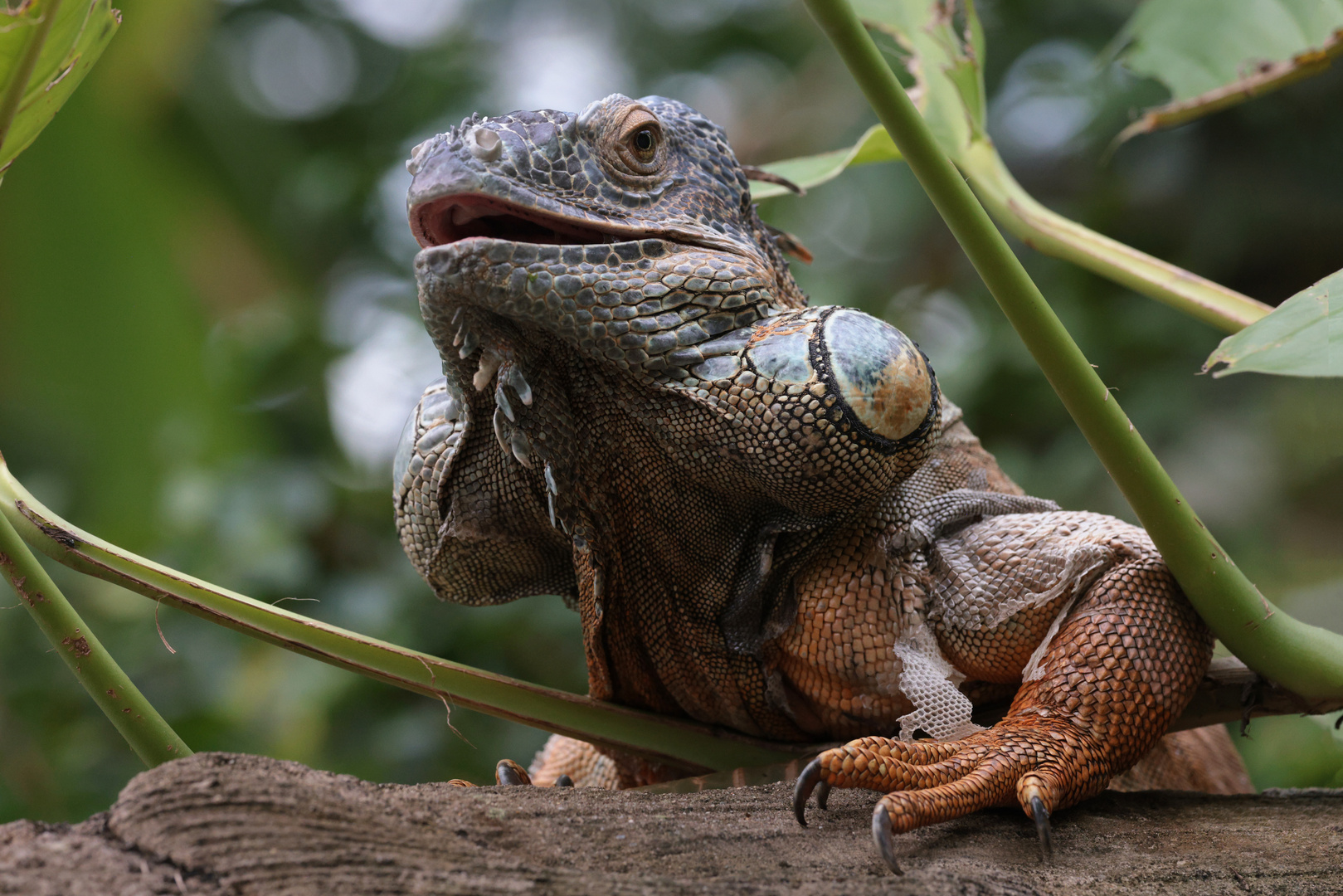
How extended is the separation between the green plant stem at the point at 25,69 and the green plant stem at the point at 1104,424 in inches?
45.8

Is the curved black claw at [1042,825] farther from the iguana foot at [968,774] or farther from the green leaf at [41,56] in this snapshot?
the green leaf at [41,56]

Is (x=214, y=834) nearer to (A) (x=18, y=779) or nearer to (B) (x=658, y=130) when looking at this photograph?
(B) (x=658, y=130)

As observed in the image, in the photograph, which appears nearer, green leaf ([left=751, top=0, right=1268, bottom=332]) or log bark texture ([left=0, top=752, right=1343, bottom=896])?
log bark texture ([left=0, top=752, right=1343, bottom=896])

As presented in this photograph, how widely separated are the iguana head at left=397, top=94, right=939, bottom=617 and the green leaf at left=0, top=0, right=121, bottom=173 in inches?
22.1

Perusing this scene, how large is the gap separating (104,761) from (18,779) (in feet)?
0.99

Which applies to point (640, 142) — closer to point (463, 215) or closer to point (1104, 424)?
point (463, 215)

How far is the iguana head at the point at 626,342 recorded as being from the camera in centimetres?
191

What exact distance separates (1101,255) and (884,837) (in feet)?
5.66

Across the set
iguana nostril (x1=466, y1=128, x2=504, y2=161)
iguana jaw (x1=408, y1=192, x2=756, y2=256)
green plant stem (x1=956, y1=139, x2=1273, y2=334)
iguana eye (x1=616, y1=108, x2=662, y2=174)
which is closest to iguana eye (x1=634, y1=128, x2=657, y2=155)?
iguana eye (x1=616, y1=108, x2=662, y2=174)

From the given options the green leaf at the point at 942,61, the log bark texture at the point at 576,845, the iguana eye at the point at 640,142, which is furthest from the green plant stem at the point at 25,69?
the green leaf at the point at 942,61

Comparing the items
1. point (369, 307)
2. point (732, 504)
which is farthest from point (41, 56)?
point (369, 307)

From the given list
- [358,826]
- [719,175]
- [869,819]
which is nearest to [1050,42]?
[719,175]

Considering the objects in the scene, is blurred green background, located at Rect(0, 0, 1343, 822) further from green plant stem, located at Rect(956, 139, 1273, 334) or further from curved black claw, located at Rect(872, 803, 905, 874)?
curved black claw, located at Rect(872, 803, 905, 874)

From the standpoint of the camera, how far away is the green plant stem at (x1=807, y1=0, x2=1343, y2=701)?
1.59 m
